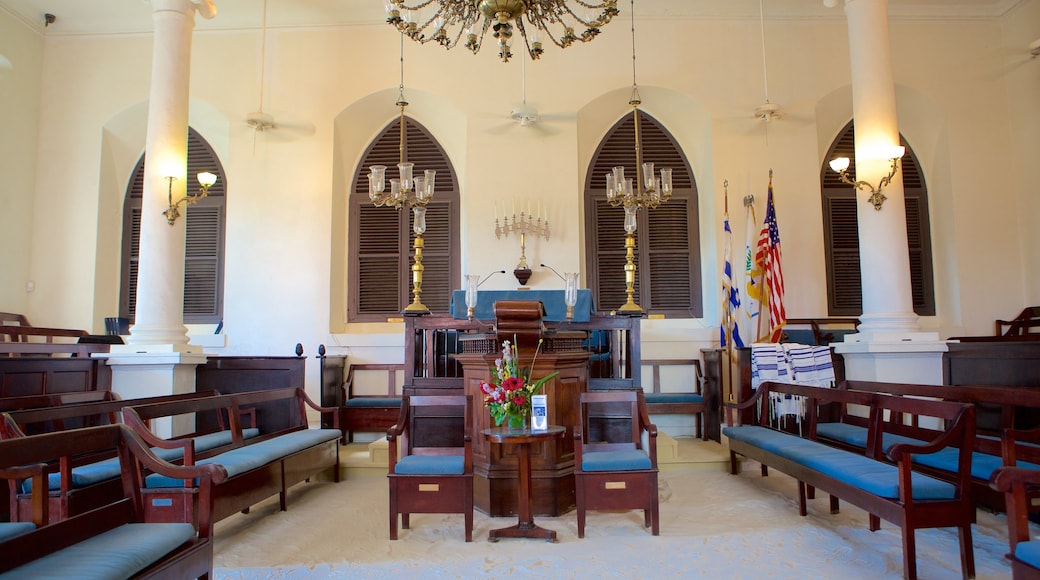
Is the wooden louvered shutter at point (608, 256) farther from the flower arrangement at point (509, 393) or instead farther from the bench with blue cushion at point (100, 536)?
the bench with blue cushion at point (100, 536)

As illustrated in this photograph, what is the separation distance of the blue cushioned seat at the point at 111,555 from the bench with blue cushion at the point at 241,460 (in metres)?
0.35

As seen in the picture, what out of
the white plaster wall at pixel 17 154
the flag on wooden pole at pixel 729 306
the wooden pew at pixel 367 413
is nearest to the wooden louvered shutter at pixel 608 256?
the flag on wooden pole at pixel 729 306

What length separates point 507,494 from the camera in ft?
14.9

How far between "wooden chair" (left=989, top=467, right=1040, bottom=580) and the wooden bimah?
2.59 meters

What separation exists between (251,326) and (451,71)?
13.2 ft

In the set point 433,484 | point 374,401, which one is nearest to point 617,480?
point 433,484

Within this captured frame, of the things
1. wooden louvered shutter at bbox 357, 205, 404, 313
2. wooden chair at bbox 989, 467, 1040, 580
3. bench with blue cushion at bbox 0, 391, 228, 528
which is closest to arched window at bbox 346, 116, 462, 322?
wooden louvered shutter at bbox 357, 205, 404, 313

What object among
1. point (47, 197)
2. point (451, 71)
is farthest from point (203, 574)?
point (47, 197)

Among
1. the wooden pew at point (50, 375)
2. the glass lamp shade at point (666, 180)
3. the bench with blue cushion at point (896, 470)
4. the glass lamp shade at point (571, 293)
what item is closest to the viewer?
the bench with blue cushion at point (896, 470)

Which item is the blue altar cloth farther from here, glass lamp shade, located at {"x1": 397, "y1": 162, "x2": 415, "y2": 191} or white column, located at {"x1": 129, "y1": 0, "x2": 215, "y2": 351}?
white column, located at {"x1": 129, "y1": 0, "x2": 215, "y2": 351}

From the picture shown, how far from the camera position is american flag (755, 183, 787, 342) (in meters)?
7.30

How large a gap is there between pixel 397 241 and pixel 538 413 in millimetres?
A: 5226

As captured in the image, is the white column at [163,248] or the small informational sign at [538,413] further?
the white column at [163,248]

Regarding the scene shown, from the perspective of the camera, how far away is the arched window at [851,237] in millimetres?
8586
